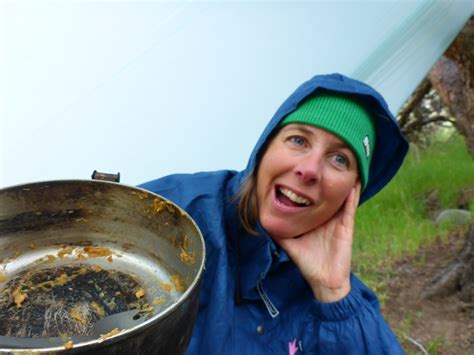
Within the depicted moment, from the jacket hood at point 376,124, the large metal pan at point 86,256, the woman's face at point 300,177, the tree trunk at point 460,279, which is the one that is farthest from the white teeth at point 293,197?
the tree trunk at point 460,279

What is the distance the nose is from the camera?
1054 mm

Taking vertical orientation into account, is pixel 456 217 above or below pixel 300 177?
below

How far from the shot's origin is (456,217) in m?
2.78

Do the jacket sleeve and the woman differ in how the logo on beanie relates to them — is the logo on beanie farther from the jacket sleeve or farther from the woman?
the jacket sleeve

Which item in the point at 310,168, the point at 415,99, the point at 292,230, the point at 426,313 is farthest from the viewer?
the point at 415,99

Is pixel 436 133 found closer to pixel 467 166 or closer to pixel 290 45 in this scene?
pixel 467 166

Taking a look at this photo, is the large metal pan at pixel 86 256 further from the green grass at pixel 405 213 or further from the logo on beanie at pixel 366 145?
the green grass at pixel 405 213

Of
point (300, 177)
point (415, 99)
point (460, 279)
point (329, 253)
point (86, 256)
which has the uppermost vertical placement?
point (300, 177)

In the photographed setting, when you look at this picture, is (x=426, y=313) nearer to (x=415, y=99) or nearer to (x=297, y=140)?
(x=297, y=140)

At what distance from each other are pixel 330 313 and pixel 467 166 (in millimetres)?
2624

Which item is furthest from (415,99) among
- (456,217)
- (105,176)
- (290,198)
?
(105,176)

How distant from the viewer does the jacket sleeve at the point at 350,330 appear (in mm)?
1104

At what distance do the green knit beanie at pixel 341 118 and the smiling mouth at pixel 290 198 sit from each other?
6.1 inches

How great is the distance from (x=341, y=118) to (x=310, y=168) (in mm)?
136
